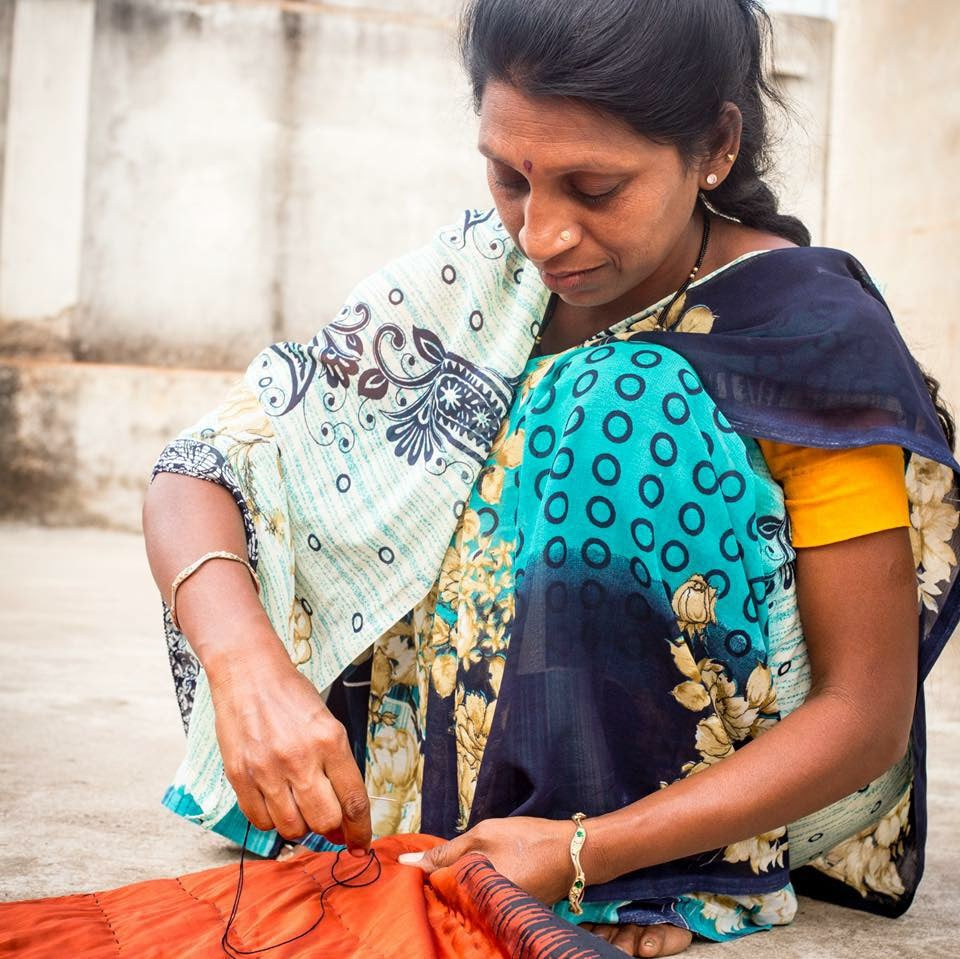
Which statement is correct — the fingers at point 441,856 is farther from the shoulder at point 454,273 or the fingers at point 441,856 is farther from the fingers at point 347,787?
the shoulder at point 454,273

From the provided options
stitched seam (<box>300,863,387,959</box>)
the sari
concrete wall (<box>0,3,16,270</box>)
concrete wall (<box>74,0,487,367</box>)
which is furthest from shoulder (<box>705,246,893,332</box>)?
concrete wall (<box>0,3,16,270</box>)

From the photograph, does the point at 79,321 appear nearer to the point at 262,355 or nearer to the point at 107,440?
the point at 107,440

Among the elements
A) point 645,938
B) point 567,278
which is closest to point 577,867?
point 645,938

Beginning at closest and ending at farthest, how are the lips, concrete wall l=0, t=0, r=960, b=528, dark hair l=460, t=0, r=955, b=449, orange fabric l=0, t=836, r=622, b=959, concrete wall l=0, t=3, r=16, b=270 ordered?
1. orange fabric l=0, t=836, r=622, b=959
2. dark hair l=460, t=0, r=955, b=449
3. the lips
4. concrete wall l=0, t=0, r=960, b=528
5. concrete wall l=0, t=3, r=16, b=270

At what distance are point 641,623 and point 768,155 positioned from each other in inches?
32.8

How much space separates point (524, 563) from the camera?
5.27ft

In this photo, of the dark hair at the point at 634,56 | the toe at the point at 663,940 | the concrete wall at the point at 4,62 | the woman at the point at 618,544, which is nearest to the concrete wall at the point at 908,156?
the woman at the point at 618,544

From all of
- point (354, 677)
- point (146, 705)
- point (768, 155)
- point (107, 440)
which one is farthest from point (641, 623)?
point (107, 440)

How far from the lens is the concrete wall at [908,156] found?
4.21 m

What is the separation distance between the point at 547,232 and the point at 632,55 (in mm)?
247

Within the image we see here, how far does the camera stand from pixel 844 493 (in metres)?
1.60

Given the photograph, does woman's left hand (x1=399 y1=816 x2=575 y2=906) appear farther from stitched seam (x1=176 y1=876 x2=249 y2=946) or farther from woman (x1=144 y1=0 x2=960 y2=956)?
stitched seam (x1=176 y1=876 x2=249 y2=946)

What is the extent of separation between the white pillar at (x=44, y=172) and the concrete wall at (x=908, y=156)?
5150mm

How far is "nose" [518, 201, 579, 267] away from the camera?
1668 millimetres
